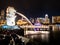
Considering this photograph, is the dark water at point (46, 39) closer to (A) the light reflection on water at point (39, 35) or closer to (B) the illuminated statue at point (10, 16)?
(A) the light reflection on water at point (39, 35)

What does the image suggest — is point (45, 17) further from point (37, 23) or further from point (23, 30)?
point (23, 30)

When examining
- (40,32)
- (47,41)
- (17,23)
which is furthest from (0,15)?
(47,41)

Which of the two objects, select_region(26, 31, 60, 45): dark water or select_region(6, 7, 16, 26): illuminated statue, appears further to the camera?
select_region(6, 7, 16, 26): illuminated statue

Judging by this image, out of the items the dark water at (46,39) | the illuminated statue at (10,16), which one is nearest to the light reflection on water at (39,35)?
the dark water at (46,39)

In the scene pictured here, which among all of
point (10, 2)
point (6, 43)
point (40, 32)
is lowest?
point (6, 43)

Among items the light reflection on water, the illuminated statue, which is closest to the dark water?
the light reflection on water

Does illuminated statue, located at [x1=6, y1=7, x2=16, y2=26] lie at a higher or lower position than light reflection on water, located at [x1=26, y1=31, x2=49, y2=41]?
higher

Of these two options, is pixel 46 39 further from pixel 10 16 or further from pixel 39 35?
pixel 10 16

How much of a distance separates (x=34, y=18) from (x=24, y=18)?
15cm

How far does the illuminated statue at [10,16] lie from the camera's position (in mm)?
2404

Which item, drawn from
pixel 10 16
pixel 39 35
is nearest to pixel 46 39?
pixel 39 35

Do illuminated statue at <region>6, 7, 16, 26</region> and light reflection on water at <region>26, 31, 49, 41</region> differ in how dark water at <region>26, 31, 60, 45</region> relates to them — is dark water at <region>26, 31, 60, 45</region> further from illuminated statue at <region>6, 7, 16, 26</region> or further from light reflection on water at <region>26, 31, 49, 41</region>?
illuminated statue at <region>6, 7, 16, 26</region>

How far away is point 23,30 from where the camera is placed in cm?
235

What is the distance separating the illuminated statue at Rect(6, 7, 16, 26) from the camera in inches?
94.7
